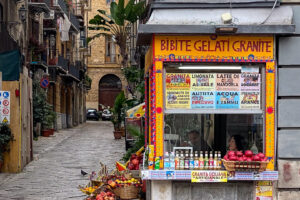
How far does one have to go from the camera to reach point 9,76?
1397 cm

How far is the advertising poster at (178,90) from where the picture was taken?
7449 mm

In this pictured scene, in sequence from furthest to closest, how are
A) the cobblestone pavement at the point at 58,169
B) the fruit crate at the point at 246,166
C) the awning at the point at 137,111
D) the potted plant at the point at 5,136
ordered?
the awning at the point at 137,111
the potted plant at the point at 5,136
the cobblestone pavement at the point at 58,169
the fruit crate at the point at 246,166

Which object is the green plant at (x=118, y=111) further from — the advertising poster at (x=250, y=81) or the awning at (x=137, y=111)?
the advertising poster at (x=250, y=81)

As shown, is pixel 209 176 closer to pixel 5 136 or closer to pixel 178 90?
pixel 178 90

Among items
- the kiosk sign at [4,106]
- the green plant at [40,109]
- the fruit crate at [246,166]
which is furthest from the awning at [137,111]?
the fruit crate at [246,166]

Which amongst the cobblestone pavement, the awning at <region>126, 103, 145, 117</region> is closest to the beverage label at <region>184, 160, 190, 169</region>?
the cobblestone pavement

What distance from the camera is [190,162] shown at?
24.5ft

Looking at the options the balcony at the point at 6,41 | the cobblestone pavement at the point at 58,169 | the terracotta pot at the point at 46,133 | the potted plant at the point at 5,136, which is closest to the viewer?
the cobblestone pavement at the point at 58,169

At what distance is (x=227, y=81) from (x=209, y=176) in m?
1.35

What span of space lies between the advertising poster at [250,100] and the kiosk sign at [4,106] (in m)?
8.08

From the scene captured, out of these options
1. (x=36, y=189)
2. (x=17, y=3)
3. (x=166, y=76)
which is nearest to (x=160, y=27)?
(x=166, y=76)

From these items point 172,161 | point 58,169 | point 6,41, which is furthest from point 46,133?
point 172,161

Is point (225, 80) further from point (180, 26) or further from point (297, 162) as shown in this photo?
point (297, 162)

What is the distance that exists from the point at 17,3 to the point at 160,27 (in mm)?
16771
